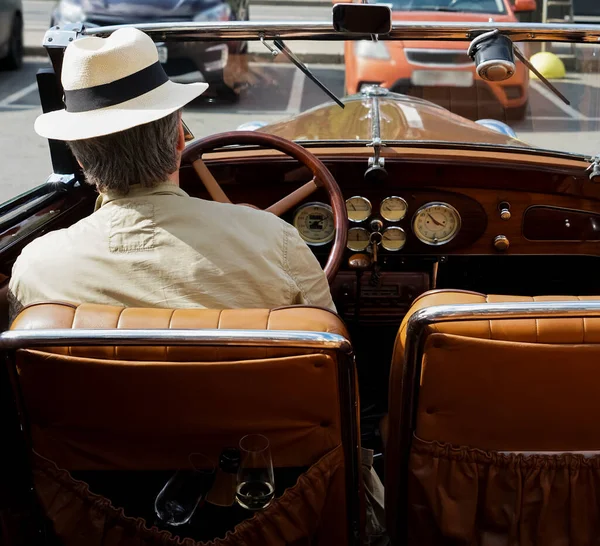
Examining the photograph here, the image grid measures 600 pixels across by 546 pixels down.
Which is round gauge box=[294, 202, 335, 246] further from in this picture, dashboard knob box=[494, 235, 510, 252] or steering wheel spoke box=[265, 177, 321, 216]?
dashboard knob box=[494, 235, 510, 252]

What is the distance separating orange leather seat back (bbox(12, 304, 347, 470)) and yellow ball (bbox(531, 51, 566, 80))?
5.53 ft

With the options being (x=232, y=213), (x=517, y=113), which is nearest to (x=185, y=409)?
(x=232, y=213)

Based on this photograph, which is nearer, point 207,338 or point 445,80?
point 207,338

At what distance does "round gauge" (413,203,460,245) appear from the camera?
9.57 ft

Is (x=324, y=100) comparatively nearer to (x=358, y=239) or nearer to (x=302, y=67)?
(x=302, y=67)

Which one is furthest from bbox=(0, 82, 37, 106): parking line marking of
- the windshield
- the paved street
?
the paved street

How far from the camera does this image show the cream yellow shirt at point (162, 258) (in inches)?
68.2

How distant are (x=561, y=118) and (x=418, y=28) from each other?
85 cm

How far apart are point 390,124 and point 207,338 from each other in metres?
1.87

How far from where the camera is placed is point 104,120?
1.83 metres

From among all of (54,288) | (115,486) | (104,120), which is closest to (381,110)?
(104,120)

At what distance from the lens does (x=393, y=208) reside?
2918 millimetres

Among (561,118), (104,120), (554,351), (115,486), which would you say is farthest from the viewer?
(561,118)

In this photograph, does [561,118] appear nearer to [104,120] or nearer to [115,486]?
[104,120]
